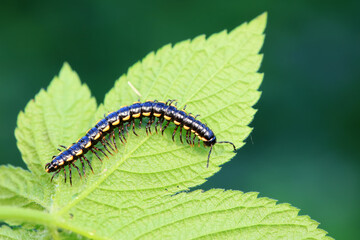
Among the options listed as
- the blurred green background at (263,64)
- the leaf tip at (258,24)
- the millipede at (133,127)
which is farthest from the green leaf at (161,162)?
the blurred green background at (263,64)

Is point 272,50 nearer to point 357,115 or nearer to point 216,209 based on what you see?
point 357,115

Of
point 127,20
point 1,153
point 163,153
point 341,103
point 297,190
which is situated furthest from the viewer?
point 127,20

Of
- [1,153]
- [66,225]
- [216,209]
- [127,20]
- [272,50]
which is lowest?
[216,209]

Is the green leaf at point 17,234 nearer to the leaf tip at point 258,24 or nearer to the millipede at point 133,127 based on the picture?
the millipede at point 133,127

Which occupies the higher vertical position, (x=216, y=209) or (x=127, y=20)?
(x=127, y=20)

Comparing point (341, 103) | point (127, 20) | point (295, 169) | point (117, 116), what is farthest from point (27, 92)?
point (341, 103)

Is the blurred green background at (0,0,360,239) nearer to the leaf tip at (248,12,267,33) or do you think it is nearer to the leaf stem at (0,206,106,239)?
the leaf tip at (248,12,267,33)

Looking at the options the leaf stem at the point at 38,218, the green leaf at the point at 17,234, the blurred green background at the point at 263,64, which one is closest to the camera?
the leaf stem at the point at 38,218
